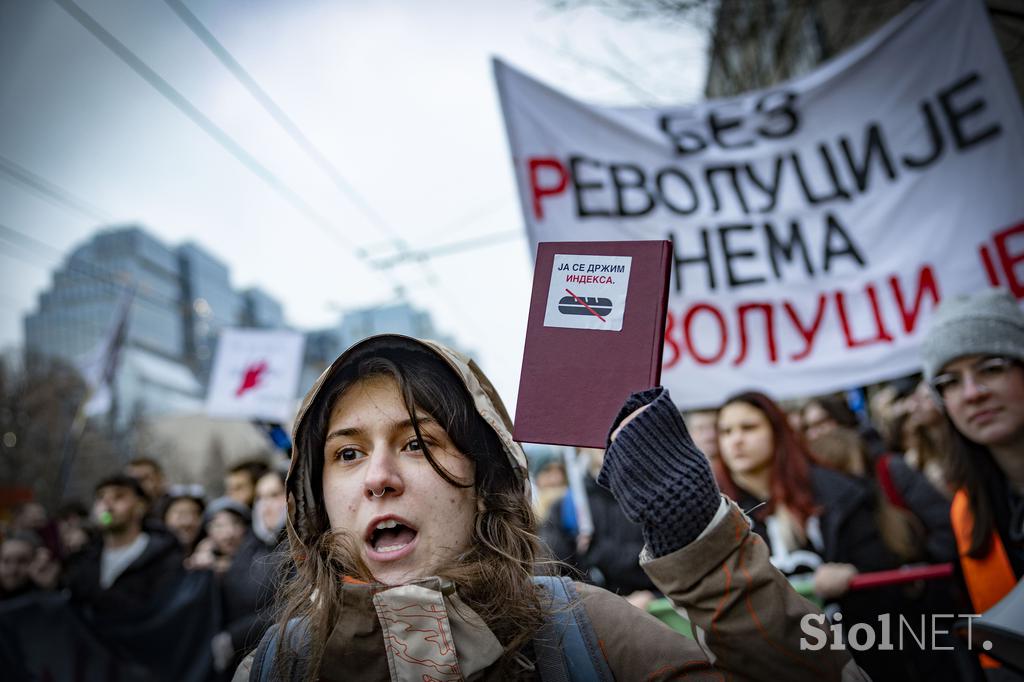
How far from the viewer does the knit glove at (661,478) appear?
48.2 inches

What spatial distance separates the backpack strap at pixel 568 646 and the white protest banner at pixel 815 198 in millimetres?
2318

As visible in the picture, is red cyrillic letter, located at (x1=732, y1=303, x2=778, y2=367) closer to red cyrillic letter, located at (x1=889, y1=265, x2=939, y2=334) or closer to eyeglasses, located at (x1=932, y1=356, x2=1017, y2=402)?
red cyrillic letter, located at (x1=889, y1=265, x2=939, y2=334)

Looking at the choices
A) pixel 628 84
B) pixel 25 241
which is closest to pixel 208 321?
pixel 25 241

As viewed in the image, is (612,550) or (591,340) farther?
(612,550)

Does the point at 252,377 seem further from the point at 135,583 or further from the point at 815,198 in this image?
the point at 815,198

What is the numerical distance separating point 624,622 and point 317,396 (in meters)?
0.85

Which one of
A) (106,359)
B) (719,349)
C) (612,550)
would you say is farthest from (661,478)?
(106,359)

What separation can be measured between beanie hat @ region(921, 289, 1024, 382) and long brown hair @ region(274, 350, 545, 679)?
1.74 m

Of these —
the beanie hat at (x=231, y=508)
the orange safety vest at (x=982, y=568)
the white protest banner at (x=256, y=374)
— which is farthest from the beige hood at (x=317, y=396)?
the beanie hat at (x=231, y=508)

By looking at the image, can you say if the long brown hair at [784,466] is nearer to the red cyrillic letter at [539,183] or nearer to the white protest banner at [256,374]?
the red cyrillic letter at [539,183]

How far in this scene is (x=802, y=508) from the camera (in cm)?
366

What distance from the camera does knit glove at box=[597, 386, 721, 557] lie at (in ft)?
4.01

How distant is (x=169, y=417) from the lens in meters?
54.8

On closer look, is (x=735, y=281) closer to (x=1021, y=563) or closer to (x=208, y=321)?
(x=1021, y=563)
